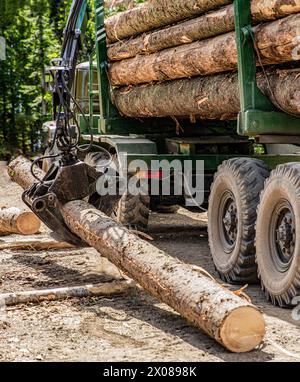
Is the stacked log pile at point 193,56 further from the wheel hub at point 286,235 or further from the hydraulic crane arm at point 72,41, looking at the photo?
the wheel hub at point 286,235

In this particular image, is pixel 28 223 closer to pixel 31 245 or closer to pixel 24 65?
pixel 31 245

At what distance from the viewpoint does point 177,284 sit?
6.36m

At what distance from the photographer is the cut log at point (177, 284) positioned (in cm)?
558

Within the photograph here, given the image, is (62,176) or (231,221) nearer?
(231,221)

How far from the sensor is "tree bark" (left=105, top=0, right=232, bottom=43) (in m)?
8.70

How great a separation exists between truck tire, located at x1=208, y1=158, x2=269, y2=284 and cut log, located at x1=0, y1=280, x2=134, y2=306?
3.69 feet

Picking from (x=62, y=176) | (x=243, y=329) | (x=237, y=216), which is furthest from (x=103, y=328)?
(x=62, y=176)

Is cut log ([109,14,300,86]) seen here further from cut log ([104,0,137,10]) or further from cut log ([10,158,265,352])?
cut log ([10,158,265,352])

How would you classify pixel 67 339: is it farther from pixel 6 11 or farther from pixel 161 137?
pixel 6 11

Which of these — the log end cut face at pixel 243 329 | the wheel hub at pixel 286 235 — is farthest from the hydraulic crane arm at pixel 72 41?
the log end cut face at pixel 243 329

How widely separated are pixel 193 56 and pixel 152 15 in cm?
123

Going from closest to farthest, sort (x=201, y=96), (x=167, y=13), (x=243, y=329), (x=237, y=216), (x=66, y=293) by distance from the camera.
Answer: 1. (x=243, y=329)
2. (x=66, y=293)
3. (x=237, y=216)
4. (x=201, y=96)
5. (x=167, y=13)
